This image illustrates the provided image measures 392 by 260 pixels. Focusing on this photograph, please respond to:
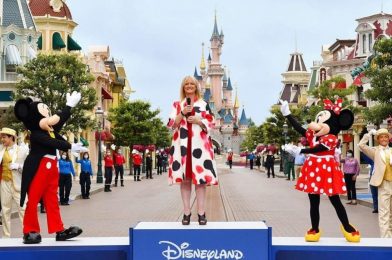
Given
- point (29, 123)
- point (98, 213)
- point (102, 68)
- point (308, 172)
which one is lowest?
point (98, 213)

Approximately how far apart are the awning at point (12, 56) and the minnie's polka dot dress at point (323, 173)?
115ft

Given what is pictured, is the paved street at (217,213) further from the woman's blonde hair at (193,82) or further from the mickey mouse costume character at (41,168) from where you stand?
the mickey mouse costume character at (41,168)

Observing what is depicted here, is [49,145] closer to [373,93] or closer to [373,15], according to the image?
[373,93]

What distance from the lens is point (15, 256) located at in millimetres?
7172

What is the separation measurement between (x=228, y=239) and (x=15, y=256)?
2042 millimetres

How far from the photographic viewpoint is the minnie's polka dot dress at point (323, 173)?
838 centimetres

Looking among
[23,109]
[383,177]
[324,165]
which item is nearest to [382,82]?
[383,177]

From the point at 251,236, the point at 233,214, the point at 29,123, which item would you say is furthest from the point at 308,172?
the point at 233,214

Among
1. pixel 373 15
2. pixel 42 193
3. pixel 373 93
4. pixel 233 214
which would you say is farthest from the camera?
pixel 373 15

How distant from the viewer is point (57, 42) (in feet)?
167

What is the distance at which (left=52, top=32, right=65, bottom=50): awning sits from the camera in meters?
50.8

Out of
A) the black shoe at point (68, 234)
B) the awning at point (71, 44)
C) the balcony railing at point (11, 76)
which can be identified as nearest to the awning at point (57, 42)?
the awning at point (71, 44)

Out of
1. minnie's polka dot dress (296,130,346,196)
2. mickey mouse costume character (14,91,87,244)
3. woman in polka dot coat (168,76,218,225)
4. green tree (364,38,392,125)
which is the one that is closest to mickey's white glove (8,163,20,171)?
mickey mouse costume character (14,91,87,244)

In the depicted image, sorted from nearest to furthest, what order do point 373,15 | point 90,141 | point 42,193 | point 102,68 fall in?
point 42,193 → point 373,15 → point 90,141 → point 102,68
